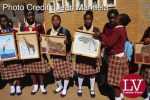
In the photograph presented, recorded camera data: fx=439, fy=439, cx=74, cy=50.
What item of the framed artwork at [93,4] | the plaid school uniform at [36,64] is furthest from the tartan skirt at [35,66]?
the framed artwork at [93,4]

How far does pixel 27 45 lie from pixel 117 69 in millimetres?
2019

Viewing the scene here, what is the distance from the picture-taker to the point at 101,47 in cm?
866

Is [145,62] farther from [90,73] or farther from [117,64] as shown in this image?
[90,73]

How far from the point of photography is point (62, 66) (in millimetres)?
9117

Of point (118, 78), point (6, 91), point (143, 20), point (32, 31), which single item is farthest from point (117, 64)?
point (143, 20)

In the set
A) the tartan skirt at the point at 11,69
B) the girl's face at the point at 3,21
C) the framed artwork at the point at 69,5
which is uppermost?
the framed artwork at the point at 69,5

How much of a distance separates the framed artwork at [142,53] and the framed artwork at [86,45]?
0.75 metres

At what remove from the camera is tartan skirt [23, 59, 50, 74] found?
30.2ft

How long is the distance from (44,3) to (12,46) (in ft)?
35.5

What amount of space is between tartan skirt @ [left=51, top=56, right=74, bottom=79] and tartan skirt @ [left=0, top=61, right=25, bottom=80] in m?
0.74

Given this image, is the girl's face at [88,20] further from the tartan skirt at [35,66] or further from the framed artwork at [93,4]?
the framed artwork at [93,4]

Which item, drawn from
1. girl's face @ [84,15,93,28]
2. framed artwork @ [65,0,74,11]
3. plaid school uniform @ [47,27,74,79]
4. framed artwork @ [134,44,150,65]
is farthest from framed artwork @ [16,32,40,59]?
framed artwork @ [65,0,74,11]

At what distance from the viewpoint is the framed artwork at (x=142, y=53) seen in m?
8.33

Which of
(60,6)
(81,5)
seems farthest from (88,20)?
(60,6)
